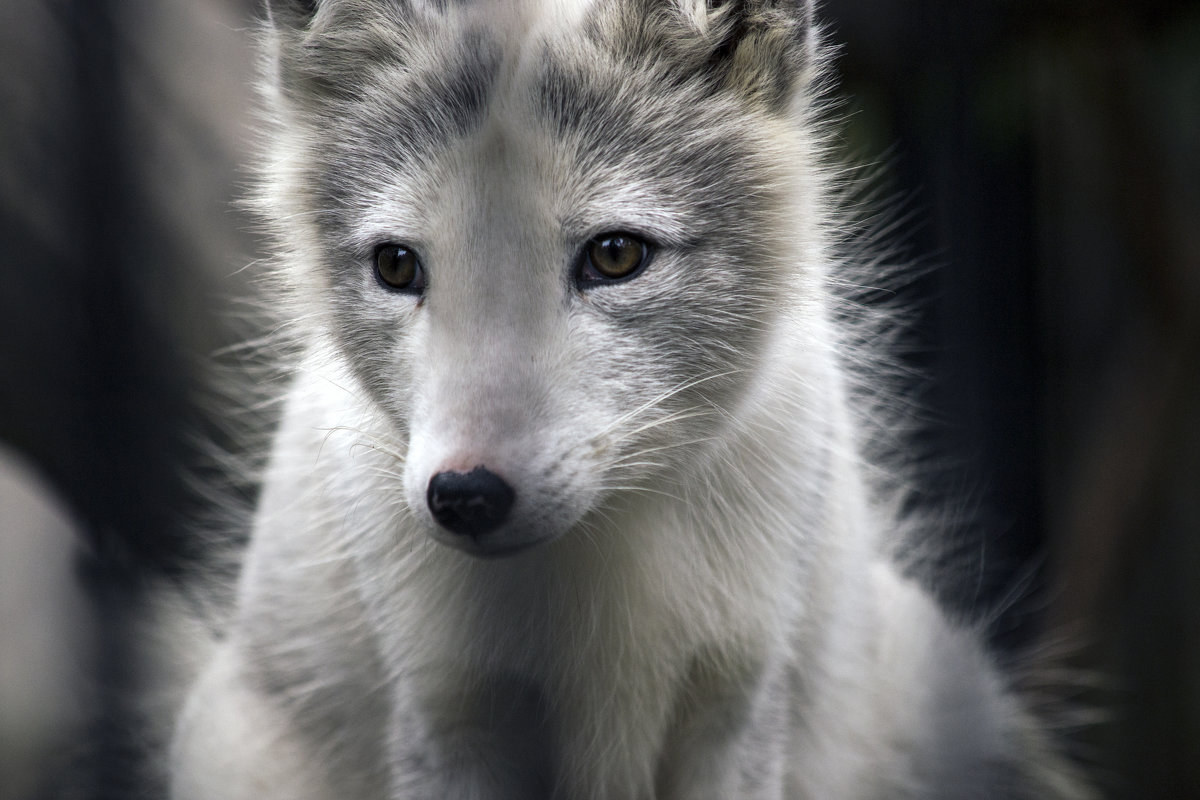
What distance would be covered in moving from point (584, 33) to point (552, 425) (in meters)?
0.74

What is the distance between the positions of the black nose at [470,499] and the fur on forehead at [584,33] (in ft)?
2.48

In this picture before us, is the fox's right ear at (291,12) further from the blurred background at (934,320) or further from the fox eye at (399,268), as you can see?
the fox eye at (399,268)

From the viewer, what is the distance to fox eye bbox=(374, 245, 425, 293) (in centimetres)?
186

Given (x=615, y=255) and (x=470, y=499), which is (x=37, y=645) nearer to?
(x=470, y=499)

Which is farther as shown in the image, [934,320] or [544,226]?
[934,320]

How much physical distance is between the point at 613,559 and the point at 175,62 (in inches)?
104

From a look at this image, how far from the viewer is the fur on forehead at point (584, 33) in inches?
75.0

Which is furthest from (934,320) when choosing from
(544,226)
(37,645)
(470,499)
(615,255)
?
(37,645)

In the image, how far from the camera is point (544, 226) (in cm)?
173

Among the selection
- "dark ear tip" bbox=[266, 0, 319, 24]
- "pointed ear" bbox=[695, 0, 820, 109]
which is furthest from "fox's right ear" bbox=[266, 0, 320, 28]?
"pointed ear" bbox=[695, 0, 820, 109]

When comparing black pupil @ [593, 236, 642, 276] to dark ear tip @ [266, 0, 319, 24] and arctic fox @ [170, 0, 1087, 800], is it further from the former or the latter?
dark ear tip @ [266, 0, 319, 24]

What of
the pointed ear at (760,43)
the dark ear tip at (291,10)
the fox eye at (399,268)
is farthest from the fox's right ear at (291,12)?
the pointed ear at (760,43)

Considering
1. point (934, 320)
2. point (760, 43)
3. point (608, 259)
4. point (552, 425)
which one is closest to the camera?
point (552, 425)

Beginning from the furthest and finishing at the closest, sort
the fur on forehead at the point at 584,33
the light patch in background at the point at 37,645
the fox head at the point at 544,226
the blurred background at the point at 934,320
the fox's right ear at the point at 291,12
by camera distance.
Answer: the light patch in background at the point at 37,645 < the blurred background at the point at 934,320 < the fox's right ear at the point at 291,12 < the fur on forehead at the point at 584,33 < the fox head at the point at 544,226
